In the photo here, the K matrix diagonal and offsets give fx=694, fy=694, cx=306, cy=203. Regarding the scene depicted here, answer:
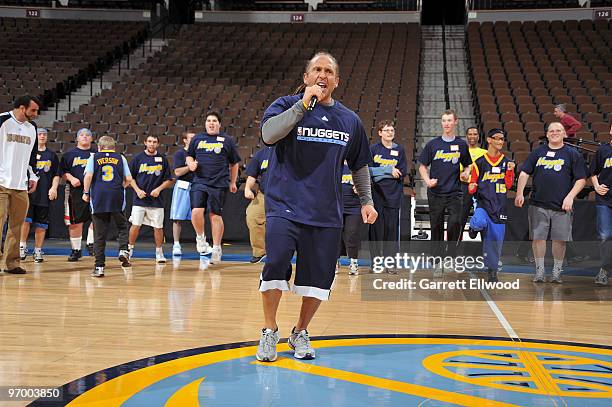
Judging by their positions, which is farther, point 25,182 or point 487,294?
point 25,182

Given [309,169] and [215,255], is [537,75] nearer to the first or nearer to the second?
[215,255]

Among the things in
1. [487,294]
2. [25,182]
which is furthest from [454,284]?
[25,182]

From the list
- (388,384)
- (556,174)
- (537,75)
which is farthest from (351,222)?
(537,75)

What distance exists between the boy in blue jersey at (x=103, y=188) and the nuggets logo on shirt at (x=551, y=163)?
4446 mm

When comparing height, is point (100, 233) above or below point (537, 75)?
below

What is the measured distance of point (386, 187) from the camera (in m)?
7.86

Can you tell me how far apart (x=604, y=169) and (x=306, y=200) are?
485 cm

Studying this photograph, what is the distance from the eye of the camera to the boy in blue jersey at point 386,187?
25.7ft

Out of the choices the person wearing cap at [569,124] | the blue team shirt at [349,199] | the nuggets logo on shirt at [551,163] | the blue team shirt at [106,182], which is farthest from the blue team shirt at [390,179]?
the person wearing cap at [569,124]

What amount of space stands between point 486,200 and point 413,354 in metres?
3.82

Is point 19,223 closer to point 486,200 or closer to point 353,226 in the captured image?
point 353,226

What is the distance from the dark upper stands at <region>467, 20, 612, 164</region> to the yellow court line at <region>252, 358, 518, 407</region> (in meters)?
8.16

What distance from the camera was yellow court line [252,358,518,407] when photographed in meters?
2.92

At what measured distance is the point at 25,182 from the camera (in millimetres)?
7129
